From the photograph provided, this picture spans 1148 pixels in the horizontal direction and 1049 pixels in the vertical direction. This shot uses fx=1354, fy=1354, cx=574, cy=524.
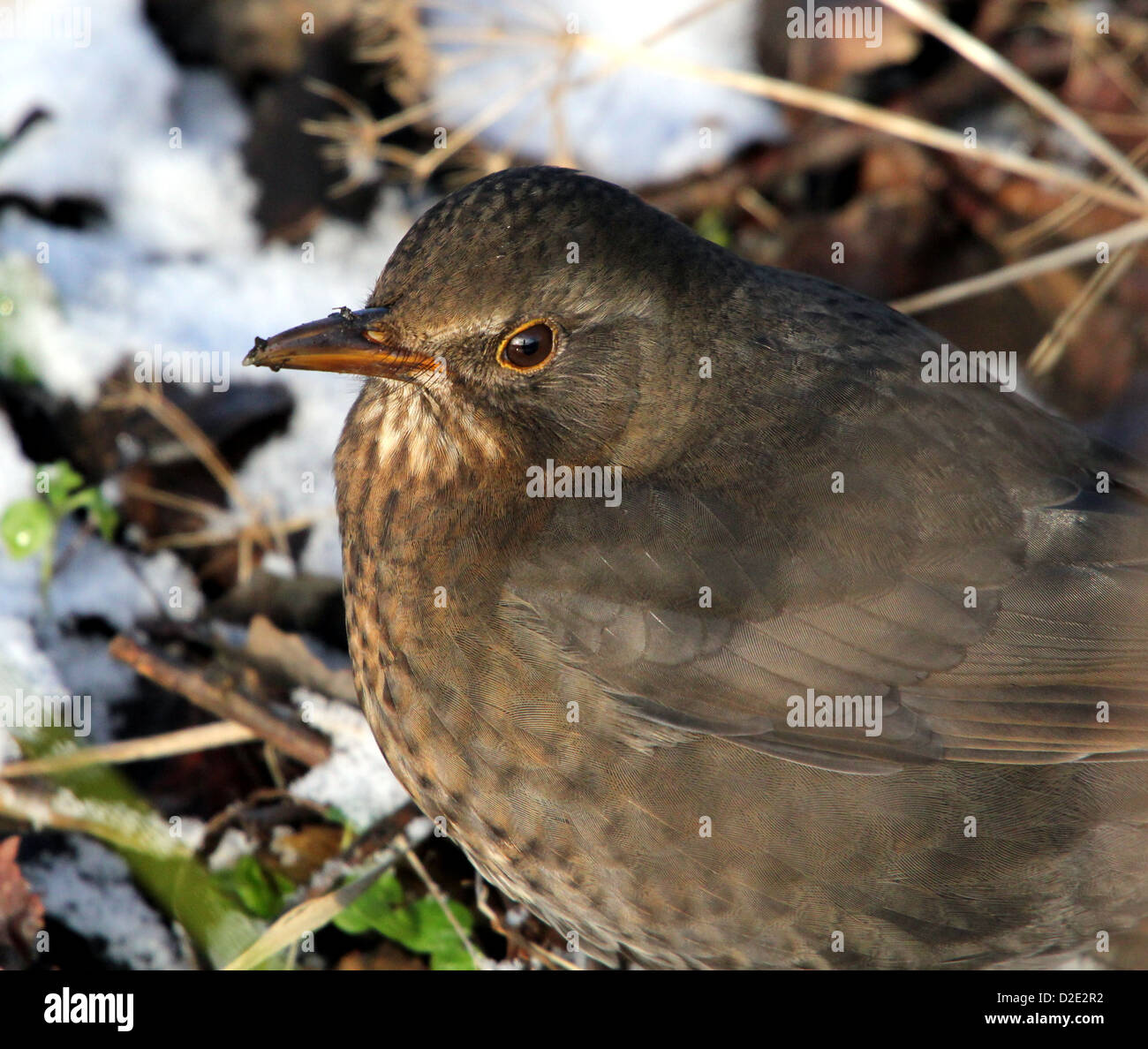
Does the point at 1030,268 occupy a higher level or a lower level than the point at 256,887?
higher

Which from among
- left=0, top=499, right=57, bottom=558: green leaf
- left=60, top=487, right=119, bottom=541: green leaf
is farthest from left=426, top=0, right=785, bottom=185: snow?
left=0, top=499, right=57, bottom=558: green leaf

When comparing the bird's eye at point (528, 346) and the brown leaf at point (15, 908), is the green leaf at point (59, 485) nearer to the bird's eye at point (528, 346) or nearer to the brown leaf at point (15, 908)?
the brown leaf at point (15, 908)

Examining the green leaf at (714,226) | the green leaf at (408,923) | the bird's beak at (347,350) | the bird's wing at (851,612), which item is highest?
the green leaf at (714,226)

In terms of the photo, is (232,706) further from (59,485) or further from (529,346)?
(529,346)

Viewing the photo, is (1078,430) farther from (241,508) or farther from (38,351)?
(38,351)

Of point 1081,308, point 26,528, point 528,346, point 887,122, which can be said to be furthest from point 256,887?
point 1081,308

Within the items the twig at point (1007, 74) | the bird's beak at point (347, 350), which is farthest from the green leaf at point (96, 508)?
the twig at point (1007, 74)

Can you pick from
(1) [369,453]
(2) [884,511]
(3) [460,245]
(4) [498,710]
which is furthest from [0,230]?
(2) [884,511]

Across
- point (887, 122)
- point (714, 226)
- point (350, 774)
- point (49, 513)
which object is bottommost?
point (350, 774)
